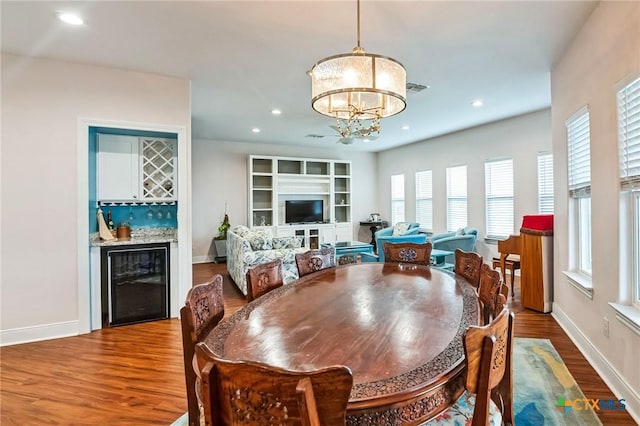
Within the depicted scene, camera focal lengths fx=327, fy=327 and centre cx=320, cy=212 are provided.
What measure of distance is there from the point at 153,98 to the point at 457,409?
415cm

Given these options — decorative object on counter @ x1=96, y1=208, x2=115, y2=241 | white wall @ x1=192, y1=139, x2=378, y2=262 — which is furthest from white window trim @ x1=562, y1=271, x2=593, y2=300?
white wall @ x1=192, y1=139, x2=378, y2=262

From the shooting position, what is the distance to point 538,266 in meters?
4.00

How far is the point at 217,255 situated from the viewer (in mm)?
7789

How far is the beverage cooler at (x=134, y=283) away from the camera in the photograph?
372 cm

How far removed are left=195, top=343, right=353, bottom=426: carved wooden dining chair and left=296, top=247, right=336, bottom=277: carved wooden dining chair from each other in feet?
6.07

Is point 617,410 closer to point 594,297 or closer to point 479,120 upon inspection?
point 594,297

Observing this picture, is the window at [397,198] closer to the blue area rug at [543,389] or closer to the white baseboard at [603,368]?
the white baseboard at [603,368]

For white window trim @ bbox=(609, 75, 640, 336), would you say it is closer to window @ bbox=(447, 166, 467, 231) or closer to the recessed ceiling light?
the recessed ceiling light

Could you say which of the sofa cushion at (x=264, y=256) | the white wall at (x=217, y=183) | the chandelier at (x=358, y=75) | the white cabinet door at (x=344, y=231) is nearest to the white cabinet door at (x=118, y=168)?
the sofa cushion at (x=264, y=256)

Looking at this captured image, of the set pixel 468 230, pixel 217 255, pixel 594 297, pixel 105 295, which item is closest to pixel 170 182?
pixel 105 295

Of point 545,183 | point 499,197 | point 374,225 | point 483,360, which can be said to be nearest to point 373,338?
point 483,360

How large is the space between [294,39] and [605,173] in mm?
2789

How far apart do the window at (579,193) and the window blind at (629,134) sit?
77cm

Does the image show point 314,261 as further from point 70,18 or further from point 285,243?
point 70,18
